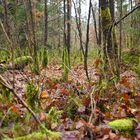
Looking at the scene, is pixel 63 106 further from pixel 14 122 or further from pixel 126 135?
pixel 126 135

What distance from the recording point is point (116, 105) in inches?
161

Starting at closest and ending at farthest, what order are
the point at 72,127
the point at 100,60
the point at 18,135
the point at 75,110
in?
the point at 18,135 → the point at 72,127 → the point at 75,110 → the point at 100,60

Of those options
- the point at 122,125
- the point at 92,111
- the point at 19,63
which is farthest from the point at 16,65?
the point at 122,125

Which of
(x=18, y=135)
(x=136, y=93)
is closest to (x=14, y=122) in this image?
(x=18, y=135)

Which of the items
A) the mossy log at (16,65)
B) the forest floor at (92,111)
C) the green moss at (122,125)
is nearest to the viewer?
the forest floor at (92,111)

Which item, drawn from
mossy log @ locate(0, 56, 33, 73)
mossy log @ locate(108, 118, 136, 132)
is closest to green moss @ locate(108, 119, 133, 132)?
mossy log @ locate(108, 118, 136, 132)

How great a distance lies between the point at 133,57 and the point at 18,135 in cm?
984

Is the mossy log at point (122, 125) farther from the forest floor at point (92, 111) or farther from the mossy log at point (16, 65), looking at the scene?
the mossy log at point (16, 65)

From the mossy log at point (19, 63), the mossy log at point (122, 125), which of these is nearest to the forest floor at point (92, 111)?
the mossy log at point (122, 125)

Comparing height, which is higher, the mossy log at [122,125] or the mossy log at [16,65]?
the mossy log at [16,65]

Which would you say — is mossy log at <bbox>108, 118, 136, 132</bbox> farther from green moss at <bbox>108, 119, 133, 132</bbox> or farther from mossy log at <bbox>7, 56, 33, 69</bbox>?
mossy log at <bbox>7, 56, 33, 69</bbox>

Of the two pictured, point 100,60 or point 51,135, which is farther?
point 100,60

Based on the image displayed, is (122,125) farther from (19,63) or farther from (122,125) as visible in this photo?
(19,63)

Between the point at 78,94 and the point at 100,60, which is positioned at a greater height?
the point at 100,60
